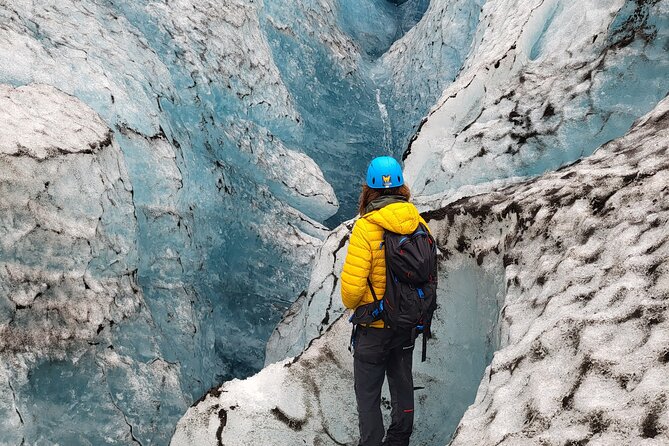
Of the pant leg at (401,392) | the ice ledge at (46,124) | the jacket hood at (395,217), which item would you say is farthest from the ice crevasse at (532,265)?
the ice ledge at (46,124)

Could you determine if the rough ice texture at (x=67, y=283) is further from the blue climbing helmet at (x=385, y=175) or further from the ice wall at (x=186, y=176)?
the blue climbing helmet at (x=385, y=175)

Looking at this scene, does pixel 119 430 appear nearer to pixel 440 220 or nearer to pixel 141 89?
pixel 440 220

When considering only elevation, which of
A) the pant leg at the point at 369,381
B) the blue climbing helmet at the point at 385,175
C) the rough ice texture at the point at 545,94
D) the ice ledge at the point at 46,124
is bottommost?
the ice ledge at the point at 46,124

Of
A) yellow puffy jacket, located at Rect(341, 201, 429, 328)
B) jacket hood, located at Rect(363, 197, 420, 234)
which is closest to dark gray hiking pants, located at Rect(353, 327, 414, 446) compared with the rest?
yellow puffy jacket, located at Rect(341, 201, 429, 328)

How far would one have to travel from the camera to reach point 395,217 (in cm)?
212

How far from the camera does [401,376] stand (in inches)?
92.4

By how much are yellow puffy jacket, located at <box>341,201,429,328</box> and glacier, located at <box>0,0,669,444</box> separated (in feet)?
1.55

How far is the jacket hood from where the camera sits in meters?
2.11

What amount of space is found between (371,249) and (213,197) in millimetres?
2851

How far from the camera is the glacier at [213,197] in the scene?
2637 millimetres

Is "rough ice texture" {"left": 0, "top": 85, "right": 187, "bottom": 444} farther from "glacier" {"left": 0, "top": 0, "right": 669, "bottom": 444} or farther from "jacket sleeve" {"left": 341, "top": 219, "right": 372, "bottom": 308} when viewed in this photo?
"jacket sleeve" {"left": 341, "top": 219, "right": 372, "bottom": 308}

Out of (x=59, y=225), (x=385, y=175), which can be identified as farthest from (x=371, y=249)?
(x=59, y=225)

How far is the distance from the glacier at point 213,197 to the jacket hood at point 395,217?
1.49 feet

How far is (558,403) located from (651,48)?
2.55 m
